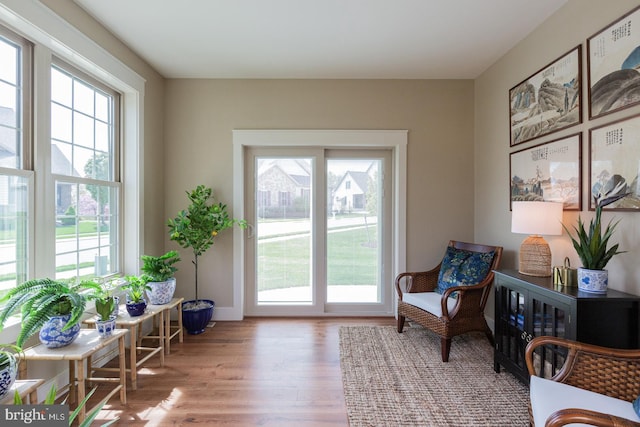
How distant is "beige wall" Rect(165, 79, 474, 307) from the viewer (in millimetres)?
3342

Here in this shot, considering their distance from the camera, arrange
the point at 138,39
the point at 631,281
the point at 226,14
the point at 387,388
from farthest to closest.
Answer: the point at 138,39 < the point at 226,14 < the point at 387,388 < the point at 631,281

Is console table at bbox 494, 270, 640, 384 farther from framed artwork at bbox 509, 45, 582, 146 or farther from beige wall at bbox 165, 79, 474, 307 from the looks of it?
beige wall at bbox 165, 79, 474, 307

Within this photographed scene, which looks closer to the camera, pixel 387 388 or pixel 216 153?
pixel 387 388

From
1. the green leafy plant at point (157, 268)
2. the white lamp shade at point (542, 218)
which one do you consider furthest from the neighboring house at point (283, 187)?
the white lamp shade at point (542, 218)

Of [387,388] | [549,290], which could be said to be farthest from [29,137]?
[549,290]

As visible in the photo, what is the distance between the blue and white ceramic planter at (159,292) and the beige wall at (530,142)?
3.13 m

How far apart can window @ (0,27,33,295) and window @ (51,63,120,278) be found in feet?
0.68

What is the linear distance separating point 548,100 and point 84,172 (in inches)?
148

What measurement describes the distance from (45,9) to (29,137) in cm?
82

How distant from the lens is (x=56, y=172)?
2148 mm

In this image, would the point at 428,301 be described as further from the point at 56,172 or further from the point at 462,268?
the point at 56,172

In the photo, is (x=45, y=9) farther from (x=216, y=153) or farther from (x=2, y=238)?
(x=216, y=153)

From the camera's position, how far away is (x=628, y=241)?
69.0 inches

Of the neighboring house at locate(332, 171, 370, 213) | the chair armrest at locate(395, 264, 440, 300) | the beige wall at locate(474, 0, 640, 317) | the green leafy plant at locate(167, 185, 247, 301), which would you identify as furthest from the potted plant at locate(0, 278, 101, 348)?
the beige wall at locate(474, 0, 640, 317)
